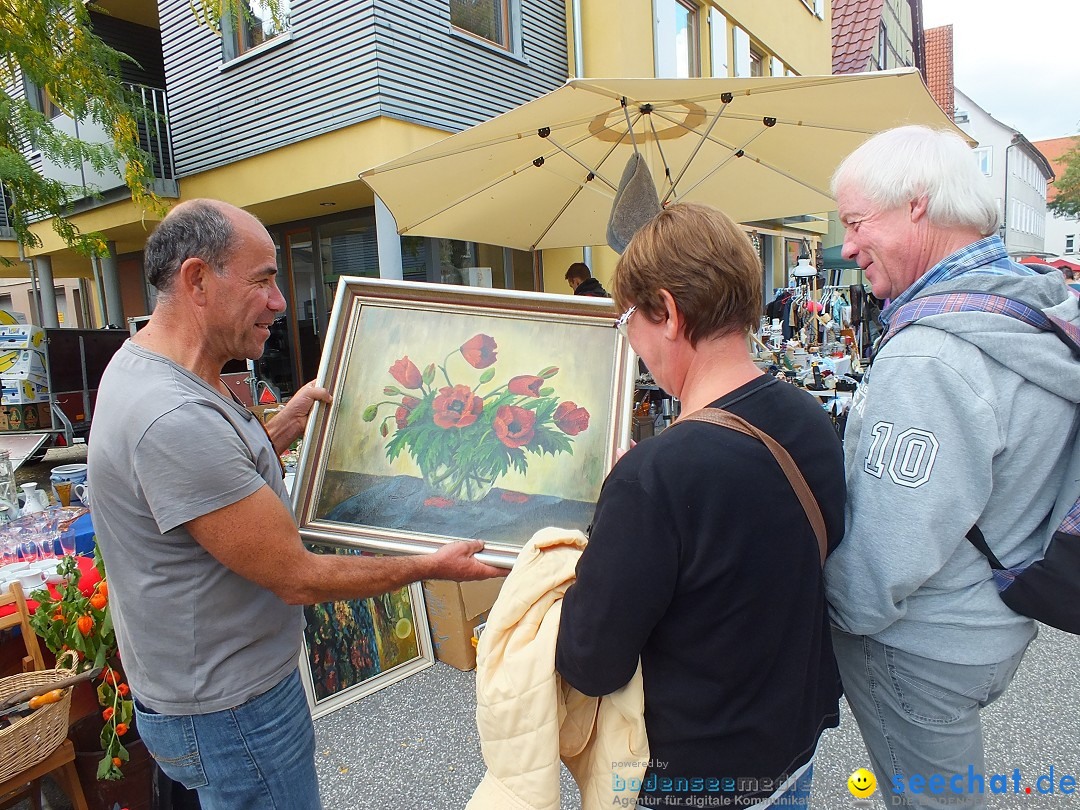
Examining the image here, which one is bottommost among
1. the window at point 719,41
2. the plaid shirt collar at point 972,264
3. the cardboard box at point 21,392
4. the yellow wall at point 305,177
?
the cardboard box at point 21,392

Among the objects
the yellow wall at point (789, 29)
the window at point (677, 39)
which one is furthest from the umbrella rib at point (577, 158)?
the yellow wall at point (789, 29)

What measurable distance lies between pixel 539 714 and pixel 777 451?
1.94ft

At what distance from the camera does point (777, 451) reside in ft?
3.25

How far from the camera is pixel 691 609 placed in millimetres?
977

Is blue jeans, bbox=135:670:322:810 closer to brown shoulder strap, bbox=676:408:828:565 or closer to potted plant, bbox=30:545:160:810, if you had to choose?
potted plant, bbox=30:545:160:810

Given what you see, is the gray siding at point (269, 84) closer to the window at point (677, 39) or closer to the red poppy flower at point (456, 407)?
the window at point (677, 39)

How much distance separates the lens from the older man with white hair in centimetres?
108

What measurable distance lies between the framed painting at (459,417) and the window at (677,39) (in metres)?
8.29

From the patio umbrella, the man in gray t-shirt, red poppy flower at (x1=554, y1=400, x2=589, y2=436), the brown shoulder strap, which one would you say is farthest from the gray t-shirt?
the patio umbrella

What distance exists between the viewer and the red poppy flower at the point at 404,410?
71.4 inches

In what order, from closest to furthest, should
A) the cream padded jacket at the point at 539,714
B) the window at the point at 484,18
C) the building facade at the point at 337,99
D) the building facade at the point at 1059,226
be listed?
the cream padded jacket at the point at 539,714 → the building facade at the point at 337,99 → the window at the point at 484,18 → the building facade at the point at 1059,226

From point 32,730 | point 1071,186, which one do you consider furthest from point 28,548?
point 1071,186

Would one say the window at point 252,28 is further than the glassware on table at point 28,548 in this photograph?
Yes

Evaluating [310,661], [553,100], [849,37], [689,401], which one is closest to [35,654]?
[310,661]
